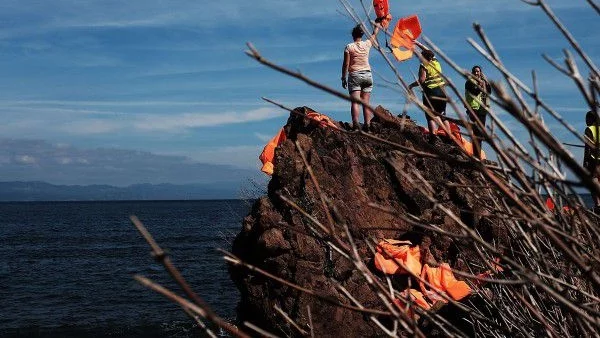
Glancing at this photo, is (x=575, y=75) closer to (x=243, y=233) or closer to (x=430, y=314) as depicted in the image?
(x=430, y=314)

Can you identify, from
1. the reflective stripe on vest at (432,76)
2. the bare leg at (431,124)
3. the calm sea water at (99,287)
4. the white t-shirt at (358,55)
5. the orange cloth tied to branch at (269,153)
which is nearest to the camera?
the reflective stripe on vest at (432,76)

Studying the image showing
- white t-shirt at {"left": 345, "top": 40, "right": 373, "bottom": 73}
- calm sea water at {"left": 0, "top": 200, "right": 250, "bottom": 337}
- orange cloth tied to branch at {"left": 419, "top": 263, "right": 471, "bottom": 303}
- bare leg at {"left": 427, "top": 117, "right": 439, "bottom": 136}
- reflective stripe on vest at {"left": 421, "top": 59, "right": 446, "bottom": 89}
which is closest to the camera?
reflective stripe on vest at {"left": 421, "top": 59, "right": 446, "bottom": 89}

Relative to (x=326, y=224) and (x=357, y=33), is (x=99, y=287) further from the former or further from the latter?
(x=357, y=33)

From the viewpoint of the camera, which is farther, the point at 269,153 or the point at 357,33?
the point at 269,153

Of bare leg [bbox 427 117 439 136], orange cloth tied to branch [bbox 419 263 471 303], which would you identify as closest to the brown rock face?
orange cloth tied to branch [bbox 419 263 471 303]

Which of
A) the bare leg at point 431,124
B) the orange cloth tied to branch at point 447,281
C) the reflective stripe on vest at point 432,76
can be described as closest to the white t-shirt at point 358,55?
the bare leg at point 431,124

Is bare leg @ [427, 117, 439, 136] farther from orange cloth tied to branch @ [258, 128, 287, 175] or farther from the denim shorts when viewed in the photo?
orange cloth tied to branch @ [258, 128, 287, 175]

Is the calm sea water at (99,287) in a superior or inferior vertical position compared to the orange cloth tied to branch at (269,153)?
inferior

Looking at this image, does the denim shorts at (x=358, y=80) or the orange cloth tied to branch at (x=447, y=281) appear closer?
the orange cloth tied to branch at (x=447, y=281)

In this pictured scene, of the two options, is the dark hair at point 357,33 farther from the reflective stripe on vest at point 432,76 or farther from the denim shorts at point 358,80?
the reflective stripe on vest at point 432,76

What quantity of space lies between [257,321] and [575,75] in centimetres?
1082

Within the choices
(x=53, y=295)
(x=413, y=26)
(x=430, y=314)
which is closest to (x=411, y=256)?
(x=413, y=26)

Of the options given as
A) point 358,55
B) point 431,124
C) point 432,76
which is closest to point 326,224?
point 431,124

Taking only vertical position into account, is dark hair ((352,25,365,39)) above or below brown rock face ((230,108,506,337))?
above
